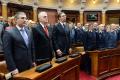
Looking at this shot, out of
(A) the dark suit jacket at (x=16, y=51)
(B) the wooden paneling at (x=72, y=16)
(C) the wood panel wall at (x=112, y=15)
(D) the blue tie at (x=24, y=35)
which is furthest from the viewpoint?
(B) the wooden paneling at (x=72, y=16)

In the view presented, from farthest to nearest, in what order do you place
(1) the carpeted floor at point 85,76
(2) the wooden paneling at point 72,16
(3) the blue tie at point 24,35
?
1. (2) the wooden paneling at point 72,16
2. (1) the carpeted floor at point 85,76
3. (3) the blue tie at point 24,35

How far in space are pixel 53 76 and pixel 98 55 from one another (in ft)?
9.33

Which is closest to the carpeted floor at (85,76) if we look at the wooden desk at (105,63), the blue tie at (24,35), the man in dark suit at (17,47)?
the wooden desk at (105,63)

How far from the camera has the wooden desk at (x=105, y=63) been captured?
224 inches

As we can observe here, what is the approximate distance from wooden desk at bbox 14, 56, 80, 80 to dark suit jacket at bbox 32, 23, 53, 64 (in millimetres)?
462

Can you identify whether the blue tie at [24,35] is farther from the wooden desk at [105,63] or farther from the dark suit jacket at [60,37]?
the wooden desk at [105,63]

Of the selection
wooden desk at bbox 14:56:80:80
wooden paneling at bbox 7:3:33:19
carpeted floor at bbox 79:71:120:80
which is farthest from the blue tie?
wooden paneling at bbox 7:3:33:19

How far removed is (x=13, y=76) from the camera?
2586mm

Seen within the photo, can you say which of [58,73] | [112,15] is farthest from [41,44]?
[112,15]

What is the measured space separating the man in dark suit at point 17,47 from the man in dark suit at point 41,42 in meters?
0.53

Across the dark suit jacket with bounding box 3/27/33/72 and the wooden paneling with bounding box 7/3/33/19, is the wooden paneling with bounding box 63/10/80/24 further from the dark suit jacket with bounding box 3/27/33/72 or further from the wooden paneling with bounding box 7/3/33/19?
the dark suit jacket with bounding box 3/27/33/72

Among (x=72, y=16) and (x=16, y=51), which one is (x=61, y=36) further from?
(x=72, y=16)

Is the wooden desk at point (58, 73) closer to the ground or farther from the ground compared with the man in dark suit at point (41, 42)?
closer to the ground

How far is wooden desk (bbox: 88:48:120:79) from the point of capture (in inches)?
224
